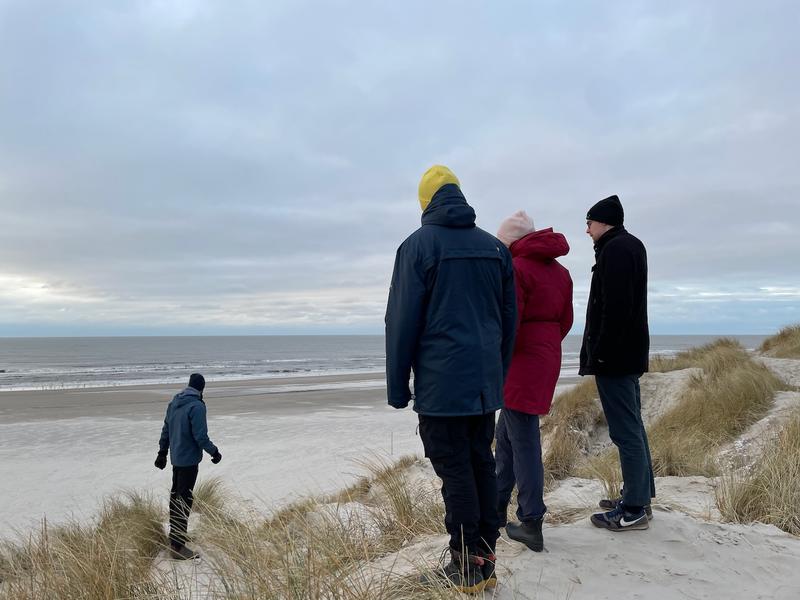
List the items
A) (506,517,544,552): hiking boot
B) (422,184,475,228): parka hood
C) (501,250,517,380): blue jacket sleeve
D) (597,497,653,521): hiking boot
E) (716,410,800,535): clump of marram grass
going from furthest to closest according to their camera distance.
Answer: (716,410,800,535): clump of marram grass, (597,497,653,521): hiking boot, (506,517,544,552): hiking boot, (501,250,517,380): blue jacket sleeve, (422,184,475,228): parka hood

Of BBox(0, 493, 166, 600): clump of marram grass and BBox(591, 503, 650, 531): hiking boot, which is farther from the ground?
BBox(591, 503, 650, 531): hiking boot

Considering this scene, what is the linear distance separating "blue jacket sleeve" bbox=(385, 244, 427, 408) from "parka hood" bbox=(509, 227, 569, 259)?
92 centimetres

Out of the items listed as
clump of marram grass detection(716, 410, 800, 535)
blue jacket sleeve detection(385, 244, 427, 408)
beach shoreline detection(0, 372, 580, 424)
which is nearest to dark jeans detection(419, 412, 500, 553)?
blue jacket sleeve detection(385, 244, 427, 408)

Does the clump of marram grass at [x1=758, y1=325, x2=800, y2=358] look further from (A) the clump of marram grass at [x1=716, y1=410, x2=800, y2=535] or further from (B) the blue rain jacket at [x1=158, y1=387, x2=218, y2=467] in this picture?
(B) the blue rain jacket at [x1=158, y1=387, x2=218, y2=467]

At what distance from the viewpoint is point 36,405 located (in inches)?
812

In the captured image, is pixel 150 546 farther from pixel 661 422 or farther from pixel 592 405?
pixel 592 405

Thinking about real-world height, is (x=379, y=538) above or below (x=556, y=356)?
below

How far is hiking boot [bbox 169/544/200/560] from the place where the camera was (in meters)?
4.91

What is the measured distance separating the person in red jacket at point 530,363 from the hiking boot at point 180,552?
3037mm

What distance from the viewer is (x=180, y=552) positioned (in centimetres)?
501

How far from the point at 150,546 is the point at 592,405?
7326 mm

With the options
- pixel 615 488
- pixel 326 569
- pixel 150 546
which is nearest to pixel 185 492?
pixel 150 546

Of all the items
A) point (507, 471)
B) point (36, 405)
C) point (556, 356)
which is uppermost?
point (556, 356)

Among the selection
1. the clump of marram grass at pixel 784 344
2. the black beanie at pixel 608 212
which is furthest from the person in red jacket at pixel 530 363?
the clump of marram grass at pixel 784 344
